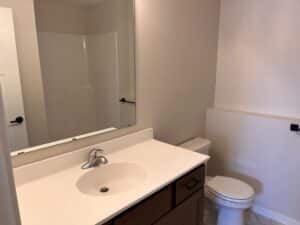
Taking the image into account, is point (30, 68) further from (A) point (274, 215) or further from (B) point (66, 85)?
(A) point (274, 215)

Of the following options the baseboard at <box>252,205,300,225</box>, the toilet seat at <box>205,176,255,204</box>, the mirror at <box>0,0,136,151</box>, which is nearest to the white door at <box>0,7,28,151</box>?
the mirror at <box>0,0,136,151</box>

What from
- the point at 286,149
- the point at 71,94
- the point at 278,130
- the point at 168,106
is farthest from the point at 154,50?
the point at 286,149

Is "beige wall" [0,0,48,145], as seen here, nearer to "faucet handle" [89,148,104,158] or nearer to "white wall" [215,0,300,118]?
"faucet handle" [89,148,104,158]

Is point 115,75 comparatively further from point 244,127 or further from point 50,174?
point 244,127

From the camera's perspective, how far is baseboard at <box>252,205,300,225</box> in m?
1.97

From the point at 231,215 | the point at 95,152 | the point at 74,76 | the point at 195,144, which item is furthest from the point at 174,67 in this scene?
the point at 231,215

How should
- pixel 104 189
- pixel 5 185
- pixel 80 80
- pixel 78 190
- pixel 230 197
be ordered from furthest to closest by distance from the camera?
pixel 230 197 < pixel 80 80 < pixel 104 189 < pixel 78 190 < pixel 5 185

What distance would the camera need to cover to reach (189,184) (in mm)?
1301

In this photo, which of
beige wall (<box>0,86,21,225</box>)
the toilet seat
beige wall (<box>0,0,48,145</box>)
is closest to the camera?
beige wall (<box>0,86,21,225</box>)

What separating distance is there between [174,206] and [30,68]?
1058 mm

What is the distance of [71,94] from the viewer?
4.46ft

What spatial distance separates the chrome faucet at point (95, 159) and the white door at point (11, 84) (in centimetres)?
34

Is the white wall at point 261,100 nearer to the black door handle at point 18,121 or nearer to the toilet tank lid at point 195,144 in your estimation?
the toilet tank lid at point 195,144

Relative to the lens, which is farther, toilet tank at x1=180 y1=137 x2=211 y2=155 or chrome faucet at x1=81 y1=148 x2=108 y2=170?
toilet tank at x1=180 y1=137 x2=211 y2=155
